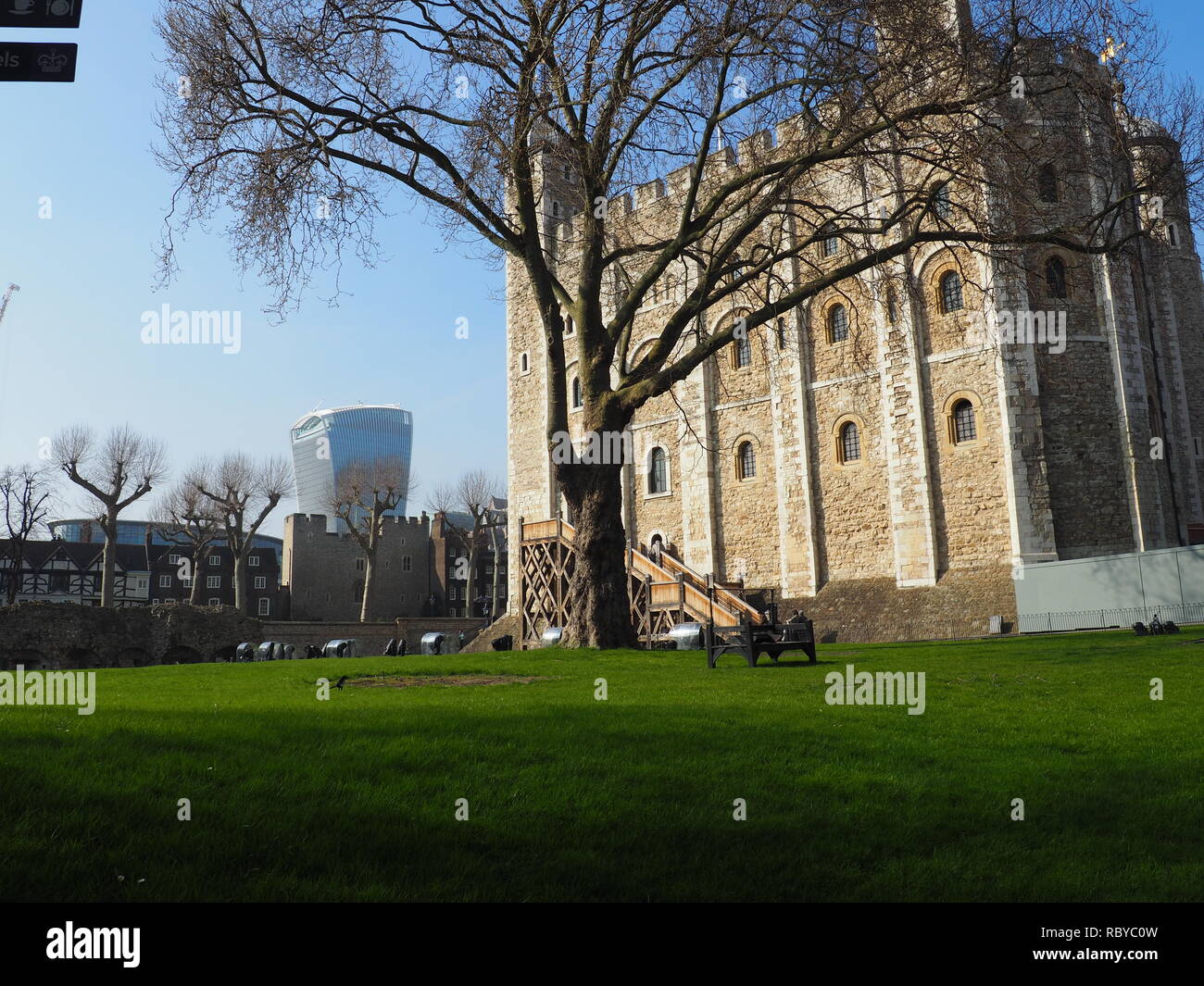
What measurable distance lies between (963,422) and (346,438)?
138242 millimetres

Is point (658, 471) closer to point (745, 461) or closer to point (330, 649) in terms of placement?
point (745, 461)

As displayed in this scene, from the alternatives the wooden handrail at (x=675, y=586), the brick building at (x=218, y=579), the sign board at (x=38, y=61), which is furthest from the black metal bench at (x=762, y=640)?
the brick building at (x=218, y=579)

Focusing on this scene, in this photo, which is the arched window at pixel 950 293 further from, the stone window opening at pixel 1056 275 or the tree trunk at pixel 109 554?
the tree trunk at pixel 109 554

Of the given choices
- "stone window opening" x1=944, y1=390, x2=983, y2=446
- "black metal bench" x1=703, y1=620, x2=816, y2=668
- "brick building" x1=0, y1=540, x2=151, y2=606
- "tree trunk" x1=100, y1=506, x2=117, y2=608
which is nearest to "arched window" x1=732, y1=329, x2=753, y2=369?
"stone window opening" x1=944, y1=390, x2=983, y2=446

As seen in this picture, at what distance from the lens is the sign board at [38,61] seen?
20.2ft

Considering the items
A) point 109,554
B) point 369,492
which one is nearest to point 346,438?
point 369,492

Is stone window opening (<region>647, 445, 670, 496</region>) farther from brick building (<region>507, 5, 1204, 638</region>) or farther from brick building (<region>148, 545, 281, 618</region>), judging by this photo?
brick building (<region>148, 545, 281, 618</region>)

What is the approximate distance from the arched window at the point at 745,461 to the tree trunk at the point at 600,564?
17.2 meters

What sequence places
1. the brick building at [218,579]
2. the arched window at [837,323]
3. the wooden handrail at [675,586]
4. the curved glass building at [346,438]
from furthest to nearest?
the curved glass building at [346,438]
the brick building at [218,579]
the arched window at [837,323]
the wooden handrail at [675,586]

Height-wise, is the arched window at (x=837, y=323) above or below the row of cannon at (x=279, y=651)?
above

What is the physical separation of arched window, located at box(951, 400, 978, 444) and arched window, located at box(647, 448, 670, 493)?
11370 mm

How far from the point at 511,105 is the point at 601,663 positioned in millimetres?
8495
